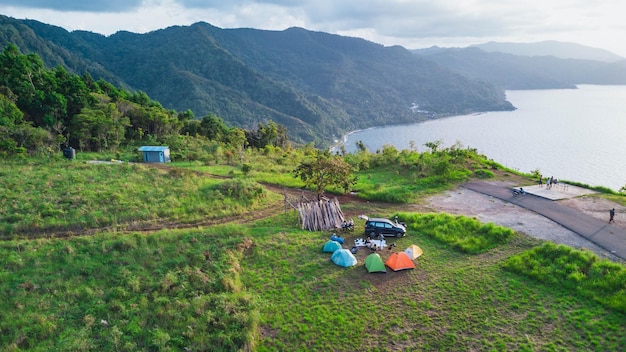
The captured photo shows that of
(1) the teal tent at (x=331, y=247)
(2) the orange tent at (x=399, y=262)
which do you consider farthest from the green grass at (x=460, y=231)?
(1) the teal tent at (x=331, y=247)

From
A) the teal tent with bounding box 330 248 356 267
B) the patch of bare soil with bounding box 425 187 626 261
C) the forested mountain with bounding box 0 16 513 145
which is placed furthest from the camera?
the forested mountain with bounding box 0 16 513 145

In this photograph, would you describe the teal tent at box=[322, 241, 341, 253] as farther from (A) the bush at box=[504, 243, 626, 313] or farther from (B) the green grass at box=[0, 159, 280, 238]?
(B) the green grass at box=[0, 159, 280, 238]

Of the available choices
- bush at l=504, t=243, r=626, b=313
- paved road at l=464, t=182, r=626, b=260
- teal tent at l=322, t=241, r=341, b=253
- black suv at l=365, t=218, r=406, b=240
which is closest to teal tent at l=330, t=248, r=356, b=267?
teal tent at l=322, t=241, r=341, b=253

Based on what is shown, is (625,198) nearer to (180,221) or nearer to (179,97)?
(180,221)

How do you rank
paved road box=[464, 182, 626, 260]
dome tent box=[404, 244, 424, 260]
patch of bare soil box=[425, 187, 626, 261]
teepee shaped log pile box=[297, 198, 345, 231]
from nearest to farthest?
dome tent box=[404, 244, 424, 260], paved road box=[464, 182, 626, 260], patch of bare soil box=[425, 187, 626, 261], teepee shaped log pile box=[297, 198, 345, 231]

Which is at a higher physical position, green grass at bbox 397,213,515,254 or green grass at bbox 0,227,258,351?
green grass at bbox 397,213,515,254

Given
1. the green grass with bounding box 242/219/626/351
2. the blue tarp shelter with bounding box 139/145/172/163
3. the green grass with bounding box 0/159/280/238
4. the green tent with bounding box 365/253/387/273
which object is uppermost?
the blue tarp shelter with bounding box 139/145/172/163
